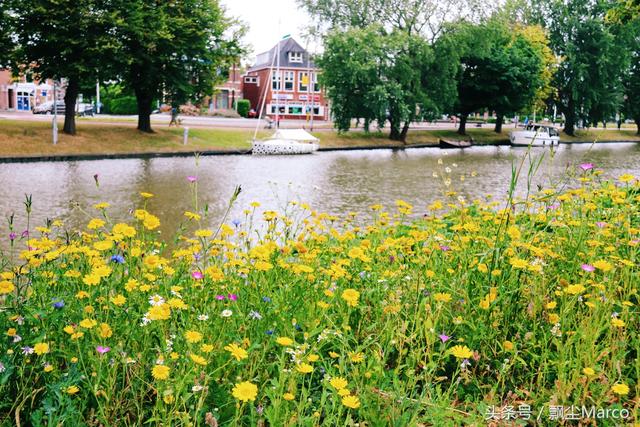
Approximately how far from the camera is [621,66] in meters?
62.4

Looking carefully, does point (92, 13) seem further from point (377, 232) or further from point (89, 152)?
point (377, 232)

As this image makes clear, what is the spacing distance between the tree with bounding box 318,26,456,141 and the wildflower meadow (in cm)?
3883

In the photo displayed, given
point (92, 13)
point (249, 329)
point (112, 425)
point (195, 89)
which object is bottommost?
point (112, 425)

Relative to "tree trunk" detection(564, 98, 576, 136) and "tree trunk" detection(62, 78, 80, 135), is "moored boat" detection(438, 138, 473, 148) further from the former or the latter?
"tree trunk" detection(62, 78, 80, 135)

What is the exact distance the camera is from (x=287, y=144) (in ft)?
124

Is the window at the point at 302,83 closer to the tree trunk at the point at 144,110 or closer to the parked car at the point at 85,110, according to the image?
the parked car at the point at 85,110

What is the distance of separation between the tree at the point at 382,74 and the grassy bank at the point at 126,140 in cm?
199

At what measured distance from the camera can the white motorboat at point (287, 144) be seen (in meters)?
36.9

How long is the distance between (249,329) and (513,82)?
173 feet

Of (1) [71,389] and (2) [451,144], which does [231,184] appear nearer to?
(1) [71,389]

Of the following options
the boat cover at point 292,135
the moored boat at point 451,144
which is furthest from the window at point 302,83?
the boat cover at point 292,135

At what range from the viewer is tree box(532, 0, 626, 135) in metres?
60.2

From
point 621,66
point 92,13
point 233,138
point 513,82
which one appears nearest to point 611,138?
point 621,66

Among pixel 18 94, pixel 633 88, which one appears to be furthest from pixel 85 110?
pixel 633 88
